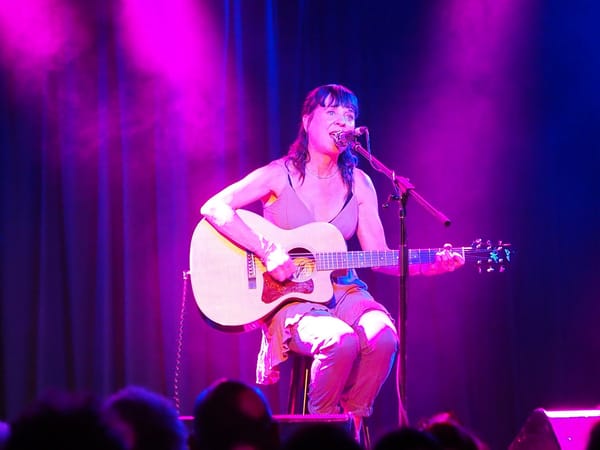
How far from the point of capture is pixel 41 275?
4.79 meters

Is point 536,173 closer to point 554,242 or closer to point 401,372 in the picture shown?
point 554,242

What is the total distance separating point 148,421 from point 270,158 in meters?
3.67

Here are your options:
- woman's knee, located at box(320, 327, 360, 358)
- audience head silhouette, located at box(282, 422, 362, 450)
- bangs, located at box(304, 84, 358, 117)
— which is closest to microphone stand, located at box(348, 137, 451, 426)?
woman's knee, located at box(320, 327, 360, 358)

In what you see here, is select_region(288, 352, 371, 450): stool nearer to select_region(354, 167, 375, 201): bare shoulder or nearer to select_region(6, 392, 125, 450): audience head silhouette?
select_region(354, 167, 375, 201): bare shoulder

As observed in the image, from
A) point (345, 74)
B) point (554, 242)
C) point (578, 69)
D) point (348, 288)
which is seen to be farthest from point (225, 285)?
point (578, 69)

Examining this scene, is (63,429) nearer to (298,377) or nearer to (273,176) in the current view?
(298,377)

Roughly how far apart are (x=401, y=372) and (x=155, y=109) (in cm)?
266

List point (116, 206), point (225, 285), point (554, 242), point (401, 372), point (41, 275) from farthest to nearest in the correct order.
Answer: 1. point (554, 242)
2. point (116, 206)
3. point (41, 275)
4. point (225, 285)
5. point (401, 372)

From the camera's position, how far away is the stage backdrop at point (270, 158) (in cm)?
487

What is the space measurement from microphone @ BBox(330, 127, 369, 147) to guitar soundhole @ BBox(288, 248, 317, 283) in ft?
2.17

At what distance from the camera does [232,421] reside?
2.08 meters

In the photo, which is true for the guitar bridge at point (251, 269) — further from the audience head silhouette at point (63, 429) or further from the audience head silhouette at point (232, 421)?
the audience head silhouette at point (63, 429)

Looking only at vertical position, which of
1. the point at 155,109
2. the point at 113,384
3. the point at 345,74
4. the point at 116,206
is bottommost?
the point at 113,384

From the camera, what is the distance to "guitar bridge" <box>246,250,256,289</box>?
4145 mm
